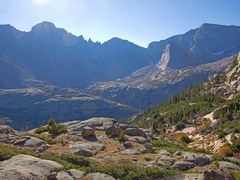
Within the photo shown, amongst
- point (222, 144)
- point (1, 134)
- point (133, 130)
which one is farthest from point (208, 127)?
point (1, 134)

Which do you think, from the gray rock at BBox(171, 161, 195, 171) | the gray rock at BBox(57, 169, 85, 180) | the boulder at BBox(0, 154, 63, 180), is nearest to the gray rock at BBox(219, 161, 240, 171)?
the gray rock at BBox(171, 161, 195, 171)

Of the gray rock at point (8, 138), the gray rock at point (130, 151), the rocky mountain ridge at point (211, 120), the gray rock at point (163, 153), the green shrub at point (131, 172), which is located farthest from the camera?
the rocky mountain ridge at point (211, 120)

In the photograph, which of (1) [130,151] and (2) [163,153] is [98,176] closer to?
(1) [130,151]

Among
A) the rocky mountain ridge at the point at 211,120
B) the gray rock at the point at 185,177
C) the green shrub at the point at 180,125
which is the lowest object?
the green shrub at the point at 180,125

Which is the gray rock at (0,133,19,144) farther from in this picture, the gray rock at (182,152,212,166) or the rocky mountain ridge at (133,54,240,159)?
the rocky mountain ridge at (133,54,240,159)

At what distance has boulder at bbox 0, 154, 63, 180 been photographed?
23.0 meters

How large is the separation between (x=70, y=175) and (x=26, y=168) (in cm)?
309

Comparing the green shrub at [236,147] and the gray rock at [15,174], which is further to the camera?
the green shrub at [236,147]

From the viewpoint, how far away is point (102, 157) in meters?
37.8

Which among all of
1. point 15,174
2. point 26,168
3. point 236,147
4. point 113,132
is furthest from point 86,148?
point 236,147

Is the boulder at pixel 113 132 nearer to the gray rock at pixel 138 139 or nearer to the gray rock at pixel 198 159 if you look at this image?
the gray rock at pixel 138 139

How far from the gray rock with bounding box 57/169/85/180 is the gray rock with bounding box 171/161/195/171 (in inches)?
387

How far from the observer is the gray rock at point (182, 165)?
3370 centimetres

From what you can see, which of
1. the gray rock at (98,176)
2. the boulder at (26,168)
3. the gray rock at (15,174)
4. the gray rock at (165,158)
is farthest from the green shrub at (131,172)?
the gray rock at (15,174)
